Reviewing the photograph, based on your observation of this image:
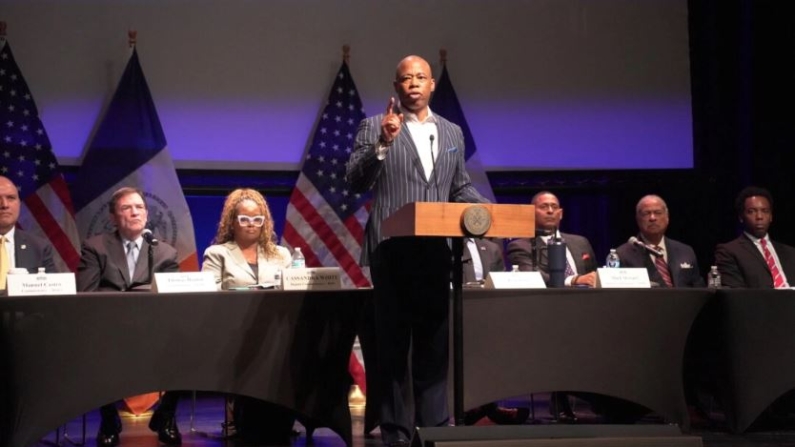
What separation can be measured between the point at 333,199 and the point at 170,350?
10.4 feet

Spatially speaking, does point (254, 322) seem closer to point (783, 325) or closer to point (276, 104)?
point (783, 325)

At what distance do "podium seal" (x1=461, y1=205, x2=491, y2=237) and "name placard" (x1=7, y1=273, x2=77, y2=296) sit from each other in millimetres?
1672

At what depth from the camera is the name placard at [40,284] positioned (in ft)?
12.3

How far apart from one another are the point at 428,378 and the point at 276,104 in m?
3.72

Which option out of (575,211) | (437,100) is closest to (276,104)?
(437,100)

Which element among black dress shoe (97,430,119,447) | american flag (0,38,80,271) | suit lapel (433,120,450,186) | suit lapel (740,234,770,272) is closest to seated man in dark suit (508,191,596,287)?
suit lapel (740,234,770,272)

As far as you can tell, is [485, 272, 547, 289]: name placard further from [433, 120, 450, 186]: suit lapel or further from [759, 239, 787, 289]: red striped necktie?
[759, 239, 787, 289]: red striped necktie

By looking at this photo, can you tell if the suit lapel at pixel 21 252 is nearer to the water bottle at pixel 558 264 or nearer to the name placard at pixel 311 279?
the name placard at pixel 311 279

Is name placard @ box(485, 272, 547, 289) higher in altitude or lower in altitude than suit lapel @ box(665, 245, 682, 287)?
lower

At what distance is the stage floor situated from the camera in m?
4.40

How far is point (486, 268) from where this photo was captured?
5.83 meters

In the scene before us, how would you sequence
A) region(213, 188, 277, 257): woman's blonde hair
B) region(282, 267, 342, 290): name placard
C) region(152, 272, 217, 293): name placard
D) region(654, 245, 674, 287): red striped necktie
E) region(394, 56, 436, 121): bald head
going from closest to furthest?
region(394, 56, 436, 121): bald head, region(152, 272, 217, 293): name placard, region(282, 267, 342, 290): name placard, region(213, 188, 277, 257): woman's blonde hair, region(654, 245, 674, 287): red striped necktie

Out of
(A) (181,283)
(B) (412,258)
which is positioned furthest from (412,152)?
(A) (181,283)

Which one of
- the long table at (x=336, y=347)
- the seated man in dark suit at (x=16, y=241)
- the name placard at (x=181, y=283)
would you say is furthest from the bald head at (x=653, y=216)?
the seated man in dark suit at (x=16, y=241)
